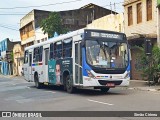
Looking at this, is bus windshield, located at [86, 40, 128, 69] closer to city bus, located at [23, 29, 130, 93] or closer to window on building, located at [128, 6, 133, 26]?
city bus, located at [23, 29, 130, 93]

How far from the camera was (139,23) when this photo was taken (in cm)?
3039

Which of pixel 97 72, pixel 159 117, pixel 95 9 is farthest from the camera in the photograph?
pixel 95 9

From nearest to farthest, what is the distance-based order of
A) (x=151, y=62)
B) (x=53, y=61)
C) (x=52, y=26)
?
(x=53, y=61), (x=151, y=62), (x=52, y=26)

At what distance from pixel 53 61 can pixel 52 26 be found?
24.9 m

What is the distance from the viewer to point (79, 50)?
17.6 metres

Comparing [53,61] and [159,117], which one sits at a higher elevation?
[53,61]

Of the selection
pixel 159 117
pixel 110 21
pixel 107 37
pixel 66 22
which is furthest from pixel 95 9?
pixel 159 117

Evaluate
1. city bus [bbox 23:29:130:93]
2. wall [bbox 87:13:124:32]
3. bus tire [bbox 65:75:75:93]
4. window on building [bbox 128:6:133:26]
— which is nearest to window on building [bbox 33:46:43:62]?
city bus [bbox 23:29:130:93]

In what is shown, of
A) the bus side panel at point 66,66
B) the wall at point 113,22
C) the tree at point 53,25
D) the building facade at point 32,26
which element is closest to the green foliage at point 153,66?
the bus side panel at point 66,66

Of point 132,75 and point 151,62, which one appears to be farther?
point 132,75

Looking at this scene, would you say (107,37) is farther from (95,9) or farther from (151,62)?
(95,9)

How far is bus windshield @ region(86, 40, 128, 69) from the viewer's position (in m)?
17.2

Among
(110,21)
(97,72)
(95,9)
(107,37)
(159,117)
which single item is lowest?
(159,117)

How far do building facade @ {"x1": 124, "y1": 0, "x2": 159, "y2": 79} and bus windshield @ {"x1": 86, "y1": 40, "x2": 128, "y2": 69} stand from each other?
32.9 feet
